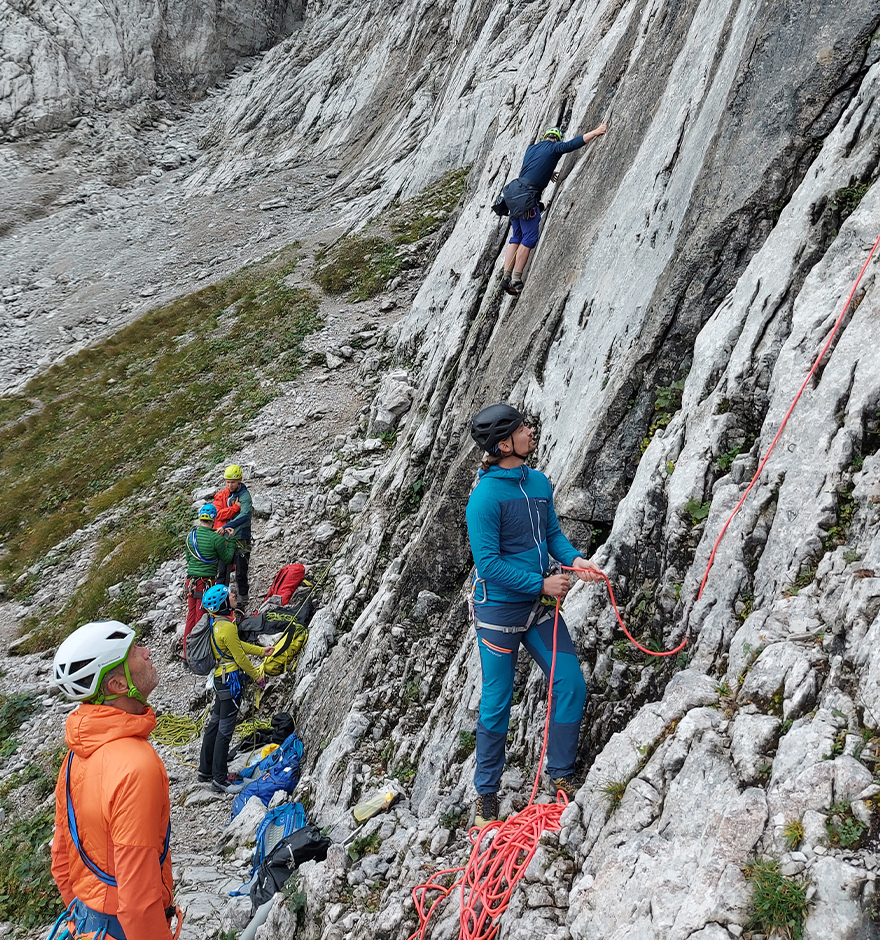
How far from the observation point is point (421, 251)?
78.4 ft

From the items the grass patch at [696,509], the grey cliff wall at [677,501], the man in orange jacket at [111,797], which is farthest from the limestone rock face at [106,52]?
the grass patch at [696,509]

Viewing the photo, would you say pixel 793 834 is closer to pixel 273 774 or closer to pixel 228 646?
pixel 273 774

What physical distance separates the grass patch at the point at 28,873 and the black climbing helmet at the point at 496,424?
27.1ft

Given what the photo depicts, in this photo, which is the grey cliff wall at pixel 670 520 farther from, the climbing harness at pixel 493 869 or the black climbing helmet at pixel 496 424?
the black climbing helmet at pixel 496 424

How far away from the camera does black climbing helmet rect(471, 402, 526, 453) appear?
5492 millimetres

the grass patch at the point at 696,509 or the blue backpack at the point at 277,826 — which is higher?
the grass patch at the point at 696,509

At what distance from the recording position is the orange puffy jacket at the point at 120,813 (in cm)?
390

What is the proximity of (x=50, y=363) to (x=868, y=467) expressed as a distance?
1306 inches

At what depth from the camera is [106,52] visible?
50844mm

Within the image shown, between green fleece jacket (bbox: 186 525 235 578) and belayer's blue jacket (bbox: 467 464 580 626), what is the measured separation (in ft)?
24.8

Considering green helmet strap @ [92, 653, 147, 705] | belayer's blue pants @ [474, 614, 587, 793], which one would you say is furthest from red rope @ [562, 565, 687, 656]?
green helmet strap @ [92, 653, 147, 705]

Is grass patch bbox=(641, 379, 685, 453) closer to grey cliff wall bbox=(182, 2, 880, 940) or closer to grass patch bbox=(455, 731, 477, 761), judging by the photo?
grey cliff wall bbox=(182, 2, 880, 940)

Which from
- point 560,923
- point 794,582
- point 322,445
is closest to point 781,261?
point 794,582

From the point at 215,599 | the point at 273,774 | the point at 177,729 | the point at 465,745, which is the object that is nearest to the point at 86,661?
the point at 465,745
